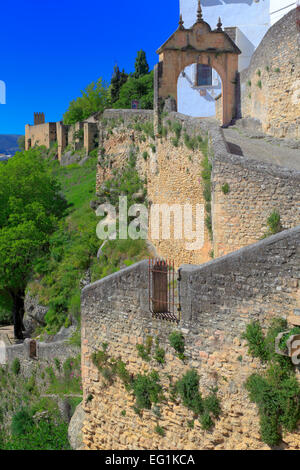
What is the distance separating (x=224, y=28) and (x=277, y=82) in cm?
1852

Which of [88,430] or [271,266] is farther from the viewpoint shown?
[88,430]

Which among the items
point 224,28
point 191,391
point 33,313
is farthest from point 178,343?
point 224,28

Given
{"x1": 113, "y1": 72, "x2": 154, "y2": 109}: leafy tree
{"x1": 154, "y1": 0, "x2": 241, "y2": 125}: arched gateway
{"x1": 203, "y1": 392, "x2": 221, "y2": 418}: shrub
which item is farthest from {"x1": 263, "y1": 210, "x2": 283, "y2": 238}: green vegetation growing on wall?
{"x1": 113, "y1": 72, "x2": 154, "y2": 109}: leafy tree

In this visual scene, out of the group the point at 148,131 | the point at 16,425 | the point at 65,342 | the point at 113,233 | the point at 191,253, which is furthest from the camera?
the point at 113,233

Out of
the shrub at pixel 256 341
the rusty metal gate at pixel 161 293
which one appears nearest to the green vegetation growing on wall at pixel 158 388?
the rusty metal gate at pixel 161 293

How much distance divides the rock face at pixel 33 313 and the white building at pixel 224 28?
55.2 feet

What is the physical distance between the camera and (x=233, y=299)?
314 inches

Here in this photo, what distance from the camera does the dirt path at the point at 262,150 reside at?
46.5ft

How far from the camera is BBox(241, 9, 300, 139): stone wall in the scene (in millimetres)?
16781

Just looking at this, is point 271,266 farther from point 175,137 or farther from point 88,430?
point 175,137

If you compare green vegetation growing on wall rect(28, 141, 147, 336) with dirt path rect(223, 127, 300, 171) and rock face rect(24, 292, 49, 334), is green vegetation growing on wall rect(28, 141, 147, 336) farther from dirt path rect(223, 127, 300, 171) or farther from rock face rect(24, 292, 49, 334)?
dirt path rect(223, 127, 300, 171)

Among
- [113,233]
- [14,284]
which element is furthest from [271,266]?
[14,284]

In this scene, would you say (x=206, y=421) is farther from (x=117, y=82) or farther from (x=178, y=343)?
(x=117, y=82)

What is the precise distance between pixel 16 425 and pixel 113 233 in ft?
25.6
